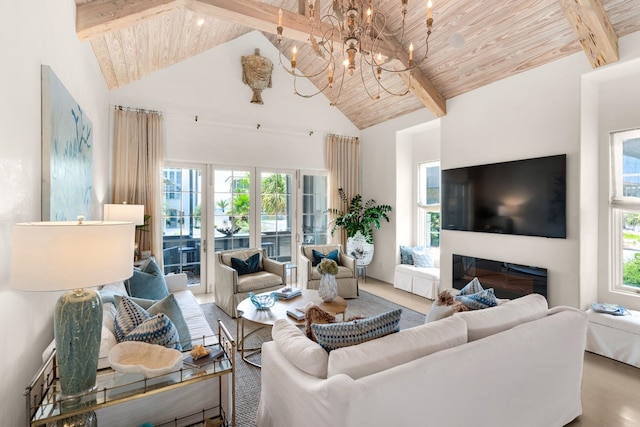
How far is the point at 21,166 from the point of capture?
1.50 m

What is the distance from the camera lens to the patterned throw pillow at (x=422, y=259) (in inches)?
214

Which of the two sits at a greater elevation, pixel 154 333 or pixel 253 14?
pixel 253 14

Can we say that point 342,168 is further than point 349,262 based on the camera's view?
Yes

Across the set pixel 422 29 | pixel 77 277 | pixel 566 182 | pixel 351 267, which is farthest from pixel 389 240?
pixel 77 277

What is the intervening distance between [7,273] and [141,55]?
3.72 meters

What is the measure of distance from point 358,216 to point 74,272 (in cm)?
528

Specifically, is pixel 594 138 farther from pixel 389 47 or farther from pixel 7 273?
pixel 7 273

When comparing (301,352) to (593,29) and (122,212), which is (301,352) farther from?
(593,29)

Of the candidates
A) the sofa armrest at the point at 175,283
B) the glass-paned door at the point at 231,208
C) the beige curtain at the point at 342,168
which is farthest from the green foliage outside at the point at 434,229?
the sofa armrest at the point at 175,283

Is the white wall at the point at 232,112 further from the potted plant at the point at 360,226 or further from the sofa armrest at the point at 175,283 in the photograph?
the sofa armrest at the point at 175,283

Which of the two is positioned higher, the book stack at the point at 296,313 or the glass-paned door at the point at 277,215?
the glass-paned door at the point at 277,215

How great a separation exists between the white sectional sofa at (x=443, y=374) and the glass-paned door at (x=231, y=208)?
3793 mm

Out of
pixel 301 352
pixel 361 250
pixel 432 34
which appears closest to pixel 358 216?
pixel 361 250

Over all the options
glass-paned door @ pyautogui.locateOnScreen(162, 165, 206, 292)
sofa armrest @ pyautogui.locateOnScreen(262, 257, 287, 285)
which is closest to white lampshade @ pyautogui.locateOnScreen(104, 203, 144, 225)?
glass-paned door @ pyautogui.locateOnScreen(162, 165, 206, 292)
